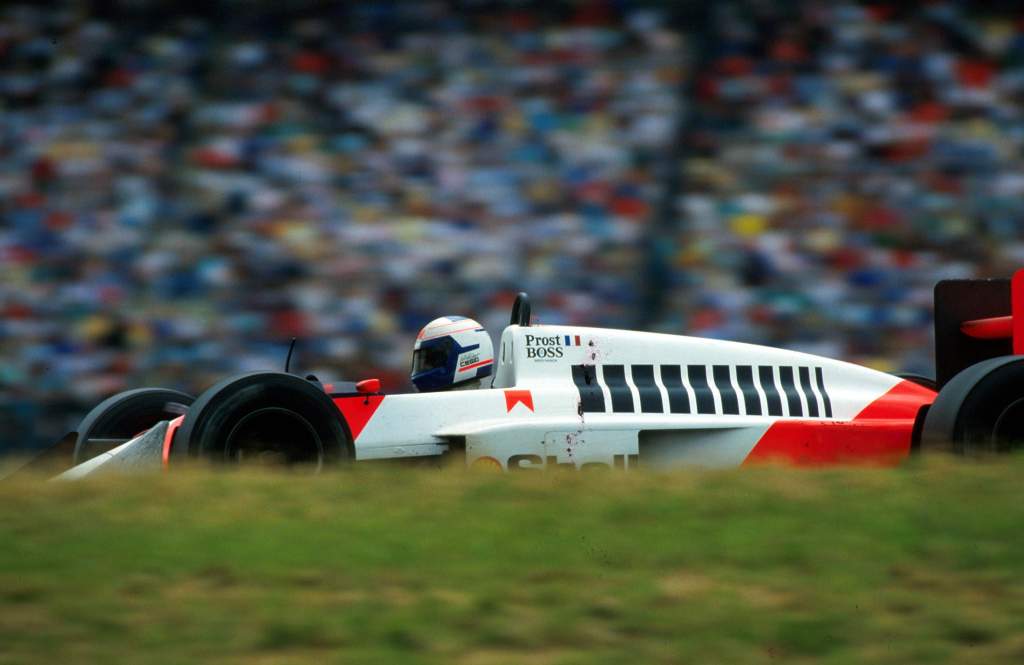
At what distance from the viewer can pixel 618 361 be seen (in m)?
5.62

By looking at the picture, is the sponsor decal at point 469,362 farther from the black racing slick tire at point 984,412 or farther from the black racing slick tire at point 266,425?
the black racing slick tire at point 984,412

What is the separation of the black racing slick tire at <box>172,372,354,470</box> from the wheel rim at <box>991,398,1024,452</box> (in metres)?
2.48

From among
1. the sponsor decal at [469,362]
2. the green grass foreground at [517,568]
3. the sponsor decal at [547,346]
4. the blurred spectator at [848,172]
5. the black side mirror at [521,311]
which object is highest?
the blurred spectator at [848,172]

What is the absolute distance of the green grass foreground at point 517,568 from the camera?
2803mm

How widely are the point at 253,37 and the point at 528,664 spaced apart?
7.85m

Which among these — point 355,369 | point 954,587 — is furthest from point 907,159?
point 954,587

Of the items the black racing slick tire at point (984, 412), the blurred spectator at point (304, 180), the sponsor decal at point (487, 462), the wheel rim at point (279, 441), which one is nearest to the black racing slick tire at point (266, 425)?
the wheel rim at point (279, 441)

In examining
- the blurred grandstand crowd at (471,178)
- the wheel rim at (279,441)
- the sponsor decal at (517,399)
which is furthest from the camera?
the blurred grandstand crowd at (471,178)

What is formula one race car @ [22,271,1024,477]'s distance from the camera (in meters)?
4.77

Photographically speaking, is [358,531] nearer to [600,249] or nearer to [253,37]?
[600,249]

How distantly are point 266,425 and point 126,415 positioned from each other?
5.78 ft

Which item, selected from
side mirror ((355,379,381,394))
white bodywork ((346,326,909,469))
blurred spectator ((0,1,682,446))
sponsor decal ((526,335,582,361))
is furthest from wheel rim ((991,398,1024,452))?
blurred spectator ((0,1,682,446))

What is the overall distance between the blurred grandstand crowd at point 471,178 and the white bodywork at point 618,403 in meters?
2.65

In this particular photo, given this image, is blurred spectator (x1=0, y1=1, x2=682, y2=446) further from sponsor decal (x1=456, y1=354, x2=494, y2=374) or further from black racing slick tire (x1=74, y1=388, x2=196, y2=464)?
sponsor decal (x1=456, y1=354, x2=494, y2=374)
